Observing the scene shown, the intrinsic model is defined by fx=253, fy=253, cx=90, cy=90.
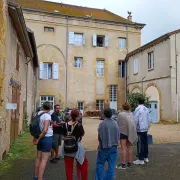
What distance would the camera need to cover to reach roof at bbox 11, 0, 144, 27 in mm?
26625

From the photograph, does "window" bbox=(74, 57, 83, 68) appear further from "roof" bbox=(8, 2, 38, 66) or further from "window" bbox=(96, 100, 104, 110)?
"roof" bbox=(8, 2, 38, 66)

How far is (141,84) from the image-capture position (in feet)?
79.8

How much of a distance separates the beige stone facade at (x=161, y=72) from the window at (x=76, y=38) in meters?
6.35

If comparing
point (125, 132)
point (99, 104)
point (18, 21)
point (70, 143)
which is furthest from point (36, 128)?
point (99, 104)

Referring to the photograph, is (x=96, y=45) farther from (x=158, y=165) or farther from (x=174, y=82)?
(x=158, y=165)

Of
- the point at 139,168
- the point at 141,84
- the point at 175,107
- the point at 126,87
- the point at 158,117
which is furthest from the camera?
the point at 126,87

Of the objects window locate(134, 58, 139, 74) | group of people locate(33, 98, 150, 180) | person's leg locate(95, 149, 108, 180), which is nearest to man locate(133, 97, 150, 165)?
group of people locate(33, 98, 150, 180)

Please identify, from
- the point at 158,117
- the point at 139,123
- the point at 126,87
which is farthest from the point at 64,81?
the point at 139,123

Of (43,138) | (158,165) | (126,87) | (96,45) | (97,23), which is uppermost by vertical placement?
(97,23)

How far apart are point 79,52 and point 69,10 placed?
17.5ft

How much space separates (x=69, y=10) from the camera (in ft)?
94.1

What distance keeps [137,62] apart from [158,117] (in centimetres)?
666

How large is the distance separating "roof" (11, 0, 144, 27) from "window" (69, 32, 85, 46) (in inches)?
83.6

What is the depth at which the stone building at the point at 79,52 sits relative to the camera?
85.1 feet
